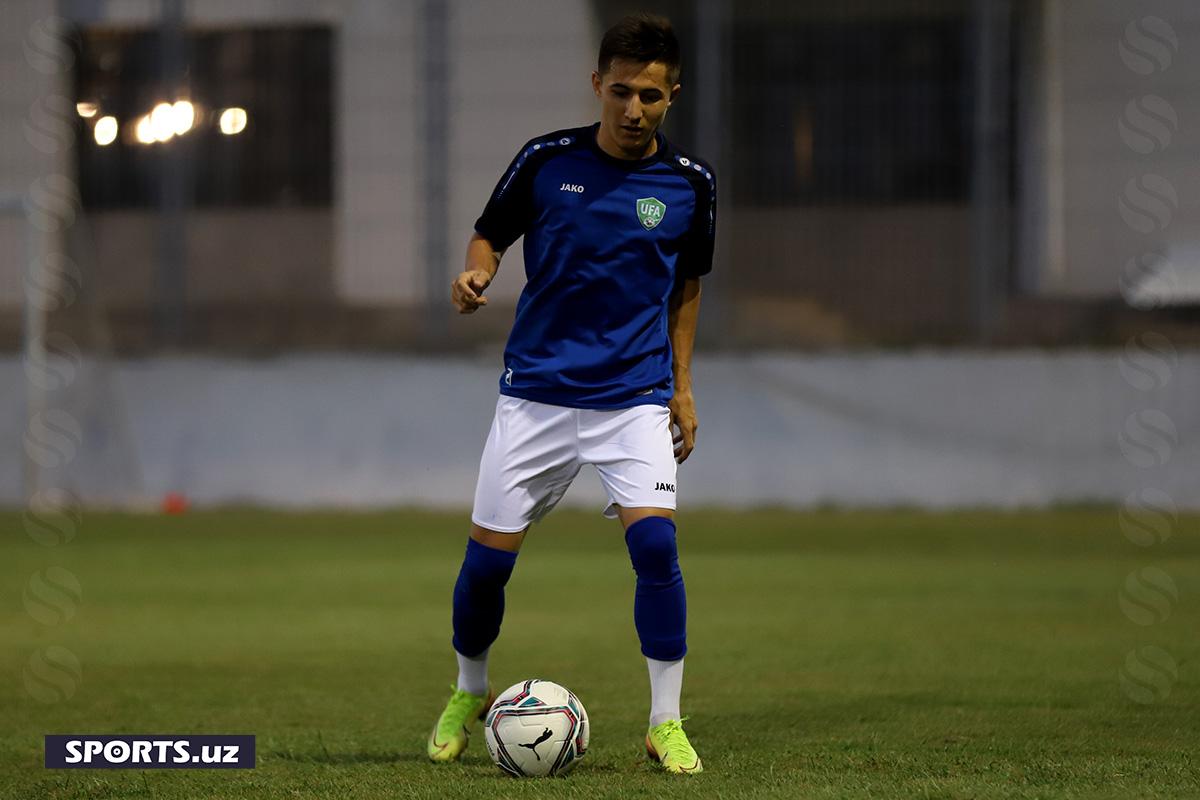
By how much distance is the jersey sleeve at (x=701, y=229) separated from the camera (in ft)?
17.0

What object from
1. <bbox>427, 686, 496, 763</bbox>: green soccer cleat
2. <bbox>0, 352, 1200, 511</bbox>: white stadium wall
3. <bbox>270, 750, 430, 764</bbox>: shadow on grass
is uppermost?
<bbox>427, 686, 496, 763</bbox>: green soccer cleat

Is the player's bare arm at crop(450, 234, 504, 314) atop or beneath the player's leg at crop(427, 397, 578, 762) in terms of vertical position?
atop

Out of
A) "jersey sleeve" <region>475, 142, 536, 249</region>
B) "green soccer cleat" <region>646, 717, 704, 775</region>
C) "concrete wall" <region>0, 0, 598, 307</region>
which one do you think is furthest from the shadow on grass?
"concrete wall" <region>0, 0, 598, 307</region>

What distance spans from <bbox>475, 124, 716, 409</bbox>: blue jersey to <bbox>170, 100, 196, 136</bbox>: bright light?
12.4 meters

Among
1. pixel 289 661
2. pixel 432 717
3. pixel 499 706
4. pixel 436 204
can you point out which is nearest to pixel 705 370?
pixel 436 204

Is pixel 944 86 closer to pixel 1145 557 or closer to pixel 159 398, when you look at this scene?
pixel 1145 557

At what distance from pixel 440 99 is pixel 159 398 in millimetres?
3847

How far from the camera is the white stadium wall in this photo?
1508 centimetres

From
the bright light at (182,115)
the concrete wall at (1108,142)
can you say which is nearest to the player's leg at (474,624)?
the concrete wall at (1108,142)

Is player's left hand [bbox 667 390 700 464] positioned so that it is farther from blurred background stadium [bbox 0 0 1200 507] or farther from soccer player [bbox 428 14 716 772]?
blurred background stadium [bbox 0 0 1200 507]

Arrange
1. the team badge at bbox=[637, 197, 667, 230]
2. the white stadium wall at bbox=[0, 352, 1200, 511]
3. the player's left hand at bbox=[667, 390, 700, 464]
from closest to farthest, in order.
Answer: the team badge at bbox=[637, 197, 667, 230] → the player's left hand at bbox=[667, 390, 700, 464] → the white stadium wall at bbox=[0, 352, 1200, 511]

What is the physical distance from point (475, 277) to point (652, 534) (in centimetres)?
89

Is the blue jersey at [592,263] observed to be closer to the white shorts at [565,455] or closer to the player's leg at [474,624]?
the white shorts at [565,455]

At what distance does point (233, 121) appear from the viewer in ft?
55.5
